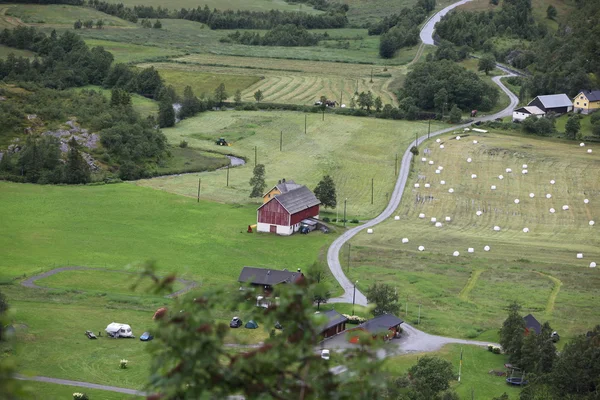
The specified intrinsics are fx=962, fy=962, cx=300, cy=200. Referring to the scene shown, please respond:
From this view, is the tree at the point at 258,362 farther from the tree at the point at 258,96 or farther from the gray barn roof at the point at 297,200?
the tree at the point at 258,96

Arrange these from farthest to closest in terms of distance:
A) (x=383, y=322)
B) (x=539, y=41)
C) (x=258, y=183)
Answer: (x=539, y=41) < (x=258, y=183) < (x=383, y=322)

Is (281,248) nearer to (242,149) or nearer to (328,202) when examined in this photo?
(328,202)

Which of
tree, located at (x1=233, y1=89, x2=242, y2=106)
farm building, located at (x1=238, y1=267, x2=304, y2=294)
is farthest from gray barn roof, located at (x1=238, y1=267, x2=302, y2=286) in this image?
tree, located at (x1=233, y1=89, x2=242, y2=106)

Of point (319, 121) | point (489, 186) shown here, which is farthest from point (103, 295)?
point (319, 121)

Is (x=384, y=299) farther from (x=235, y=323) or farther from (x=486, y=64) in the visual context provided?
(x=486, y=64)

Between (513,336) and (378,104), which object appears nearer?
(513,336)

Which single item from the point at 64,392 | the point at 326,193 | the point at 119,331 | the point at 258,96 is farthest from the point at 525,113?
the point at 64,392

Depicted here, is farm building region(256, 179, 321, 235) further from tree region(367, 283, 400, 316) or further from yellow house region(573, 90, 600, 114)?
yellow house region(573, 90, 600, 114)
